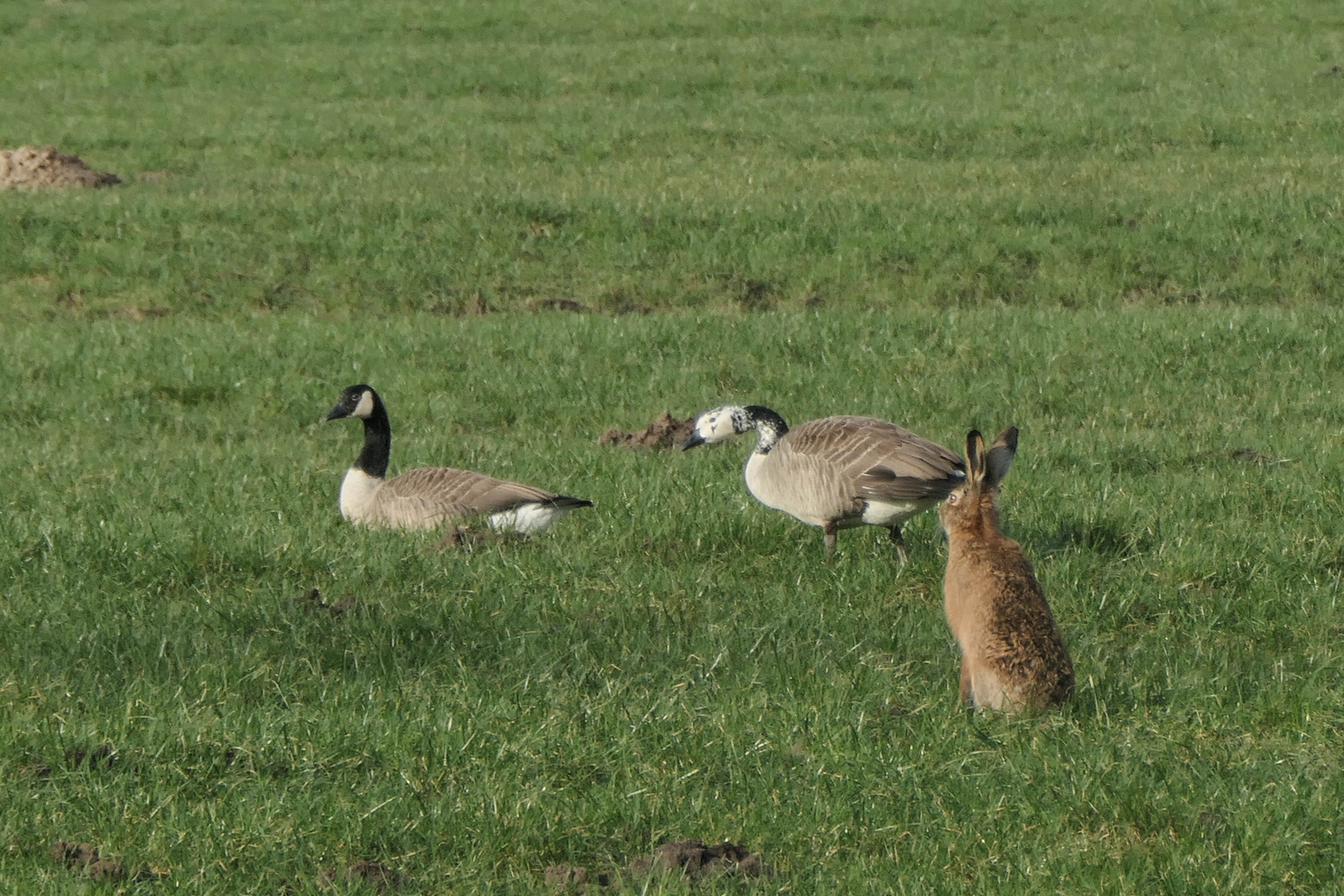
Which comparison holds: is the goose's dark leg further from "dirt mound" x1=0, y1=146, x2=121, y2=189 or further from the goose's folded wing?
"dirt mound" x1=0, y1=146, x2=121, y2=189

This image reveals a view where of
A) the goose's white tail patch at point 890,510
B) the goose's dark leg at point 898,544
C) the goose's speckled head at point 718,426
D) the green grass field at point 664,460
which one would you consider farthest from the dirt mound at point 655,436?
the goose's white tail patch at point 890,510

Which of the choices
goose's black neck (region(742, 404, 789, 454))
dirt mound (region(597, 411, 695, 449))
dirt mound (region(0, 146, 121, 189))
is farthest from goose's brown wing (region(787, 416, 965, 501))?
dirt mound (region(0, 146, 121, 189))

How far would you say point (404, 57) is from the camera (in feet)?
92.8

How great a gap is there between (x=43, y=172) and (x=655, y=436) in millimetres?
11869

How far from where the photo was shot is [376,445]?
930 cm

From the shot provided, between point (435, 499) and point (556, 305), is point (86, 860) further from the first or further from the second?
point (556, 305)

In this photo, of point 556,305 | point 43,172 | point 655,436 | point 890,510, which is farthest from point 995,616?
point 43,172

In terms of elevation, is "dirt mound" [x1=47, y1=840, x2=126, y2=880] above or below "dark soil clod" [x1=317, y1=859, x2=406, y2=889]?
above

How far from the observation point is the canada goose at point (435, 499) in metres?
8.24

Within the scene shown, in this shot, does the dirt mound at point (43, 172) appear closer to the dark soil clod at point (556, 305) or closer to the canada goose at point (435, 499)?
the dark soil clod at point (556, 305)

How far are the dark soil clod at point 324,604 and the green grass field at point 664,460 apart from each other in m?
0.06

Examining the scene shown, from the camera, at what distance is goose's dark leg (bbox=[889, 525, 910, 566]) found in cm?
780

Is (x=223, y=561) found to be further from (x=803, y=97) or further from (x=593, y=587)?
(x=803, y=97)

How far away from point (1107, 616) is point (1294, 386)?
5768 mm
